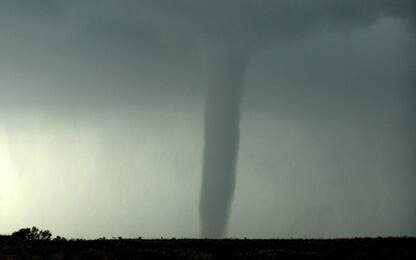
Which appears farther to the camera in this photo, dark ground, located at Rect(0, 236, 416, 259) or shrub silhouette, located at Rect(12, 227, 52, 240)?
shrub silhouette, located at Rect(12, 227, 52, 240)

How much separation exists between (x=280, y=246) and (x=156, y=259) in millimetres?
17620

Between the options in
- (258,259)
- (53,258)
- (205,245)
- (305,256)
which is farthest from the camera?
(205,245)

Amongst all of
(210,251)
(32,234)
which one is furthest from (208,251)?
(32,234)

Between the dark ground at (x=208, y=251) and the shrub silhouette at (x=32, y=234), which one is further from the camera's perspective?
the shrub silhouette at (x=32, y=234)

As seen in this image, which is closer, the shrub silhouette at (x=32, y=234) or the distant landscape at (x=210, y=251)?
the distant landscape at (x=210, y=251)

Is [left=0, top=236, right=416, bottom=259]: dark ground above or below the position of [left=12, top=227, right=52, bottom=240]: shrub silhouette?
above

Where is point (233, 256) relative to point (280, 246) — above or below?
above

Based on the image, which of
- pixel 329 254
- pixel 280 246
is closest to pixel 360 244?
pixel 280 246

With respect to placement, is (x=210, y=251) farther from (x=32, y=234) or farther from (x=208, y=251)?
(x=32, y=234)

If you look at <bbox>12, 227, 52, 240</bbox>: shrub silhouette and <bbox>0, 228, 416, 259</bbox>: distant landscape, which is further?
<bbox>12, 227, 52, 240</bbox>: shrub silhouette

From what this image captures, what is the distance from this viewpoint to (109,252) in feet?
160

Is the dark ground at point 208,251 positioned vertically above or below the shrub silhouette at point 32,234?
above

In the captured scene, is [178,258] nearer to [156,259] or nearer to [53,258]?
[156,259]

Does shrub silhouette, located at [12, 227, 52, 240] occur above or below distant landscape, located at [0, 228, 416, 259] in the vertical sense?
below
